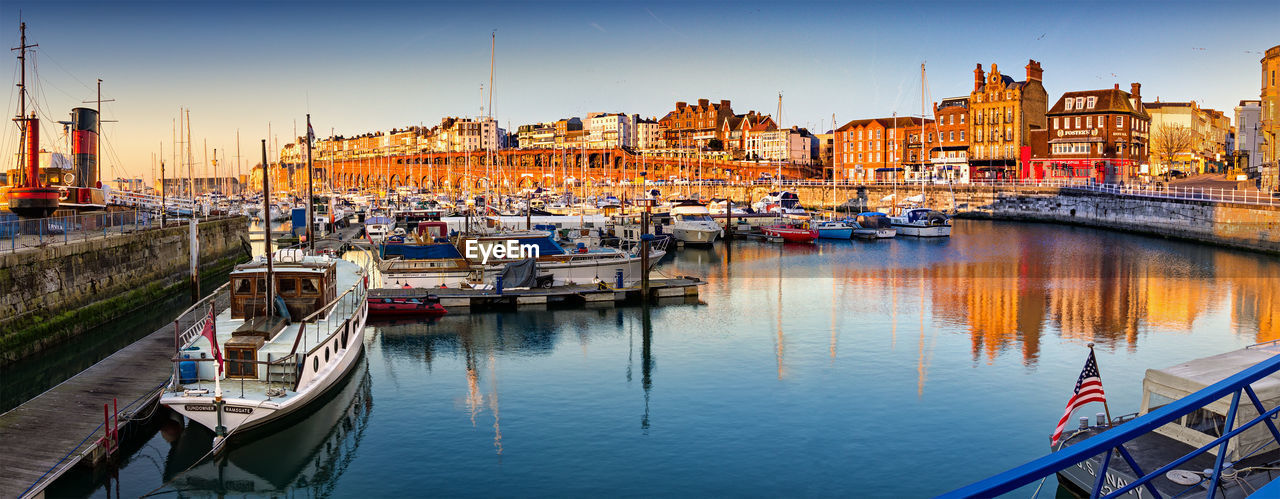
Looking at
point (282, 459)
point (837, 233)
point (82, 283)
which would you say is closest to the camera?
point (282, 459)

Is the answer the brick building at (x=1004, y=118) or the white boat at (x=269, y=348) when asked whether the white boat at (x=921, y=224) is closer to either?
the brick building at (x=1004, y=118)

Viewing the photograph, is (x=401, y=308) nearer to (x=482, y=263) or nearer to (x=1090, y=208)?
(x=482, y=263)

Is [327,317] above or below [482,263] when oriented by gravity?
below

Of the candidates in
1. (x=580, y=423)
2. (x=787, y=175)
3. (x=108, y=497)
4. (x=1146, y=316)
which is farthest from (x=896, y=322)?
(x=787, y=175)

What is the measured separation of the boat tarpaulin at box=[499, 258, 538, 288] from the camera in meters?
40.1

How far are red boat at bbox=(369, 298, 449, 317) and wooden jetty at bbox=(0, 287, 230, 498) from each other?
1206 centimetres

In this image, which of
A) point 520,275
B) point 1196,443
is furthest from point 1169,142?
point 1196,443

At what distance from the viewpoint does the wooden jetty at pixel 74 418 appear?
1662 centimetres

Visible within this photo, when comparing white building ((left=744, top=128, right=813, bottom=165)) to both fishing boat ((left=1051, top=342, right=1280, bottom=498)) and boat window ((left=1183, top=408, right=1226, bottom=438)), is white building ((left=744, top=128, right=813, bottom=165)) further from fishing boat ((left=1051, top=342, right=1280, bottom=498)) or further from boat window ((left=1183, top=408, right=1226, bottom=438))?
boat window ((left=1183, top=408, right=1226, bottom=438))

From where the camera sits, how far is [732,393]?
2583 centimetres

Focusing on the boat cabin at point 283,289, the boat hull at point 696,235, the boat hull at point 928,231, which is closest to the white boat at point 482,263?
the boat cabin at point 283,289

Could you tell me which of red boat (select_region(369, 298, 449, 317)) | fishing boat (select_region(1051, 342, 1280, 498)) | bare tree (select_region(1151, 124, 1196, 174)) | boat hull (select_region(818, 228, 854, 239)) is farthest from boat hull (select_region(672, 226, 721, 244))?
bare tree (select_region(1151, 124, 1196, 174))

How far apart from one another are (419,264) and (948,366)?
23.8 meters

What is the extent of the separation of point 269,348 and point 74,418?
4275 mm
